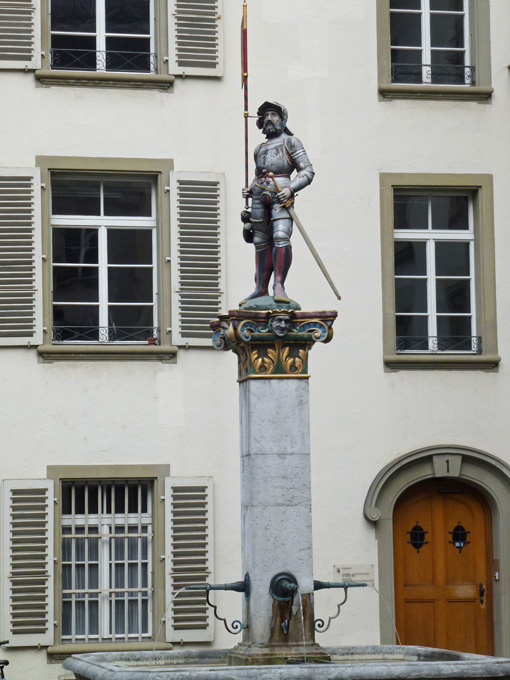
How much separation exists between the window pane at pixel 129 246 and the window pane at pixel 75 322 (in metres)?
0.54

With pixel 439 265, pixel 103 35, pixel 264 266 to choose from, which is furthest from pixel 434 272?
pixel 264 266

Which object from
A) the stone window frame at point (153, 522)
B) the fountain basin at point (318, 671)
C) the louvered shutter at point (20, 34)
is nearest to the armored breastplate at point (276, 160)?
the fountain basin at point (318, 671)

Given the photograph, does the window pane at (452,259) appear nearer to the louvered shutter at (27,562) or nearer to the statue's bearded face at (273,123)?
the louvered shutter at (27,562)

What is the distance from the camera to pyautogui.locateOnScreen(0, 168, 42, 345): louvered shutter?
46.5 feet

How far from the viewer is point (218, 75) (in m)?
14.8

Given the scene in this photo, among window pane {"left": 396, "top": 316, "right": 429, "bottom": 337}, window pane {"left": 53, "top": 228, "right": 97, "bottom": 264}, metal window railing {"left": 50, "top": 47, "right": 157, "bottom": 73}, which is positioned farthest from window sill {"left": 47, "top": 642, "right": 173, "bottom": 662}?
metal window railing {"left": 50, "top": 47, "right": 157, "bottom": 73}

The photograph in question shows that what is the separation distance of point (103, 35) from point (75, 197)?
1.58 metres

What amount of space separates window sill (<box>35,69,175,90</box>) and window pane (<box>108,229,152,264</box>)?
4.46 ft

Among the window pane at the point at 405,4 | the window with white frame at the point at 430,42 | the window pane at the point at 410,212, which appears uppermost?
the window pane at the point at 405,4

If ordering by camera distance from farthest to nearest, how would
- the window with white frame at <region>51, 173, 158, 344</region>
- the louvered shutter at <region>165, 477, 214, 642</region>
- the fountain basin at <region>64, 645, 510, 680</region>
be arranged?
the window with white frame at <region>51, 173, 158, 344</region>
the louvered shutter at <region>165, 477, 214, 642</region>
the fountain basin at <region>64, 645, 510, 680</region>

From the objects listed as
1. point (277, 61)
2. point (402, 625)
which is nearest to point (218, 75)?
point (277, 61)

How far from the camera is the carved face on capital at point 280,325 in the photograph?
1027 centimetres

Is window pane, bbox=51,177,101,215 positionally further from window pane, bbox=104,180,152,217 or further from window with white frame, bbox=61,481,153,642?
window with white frame, bbox=61,481,153,642

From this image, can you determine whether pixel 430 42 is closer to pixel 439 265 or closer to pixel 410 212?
pixel 410 212
